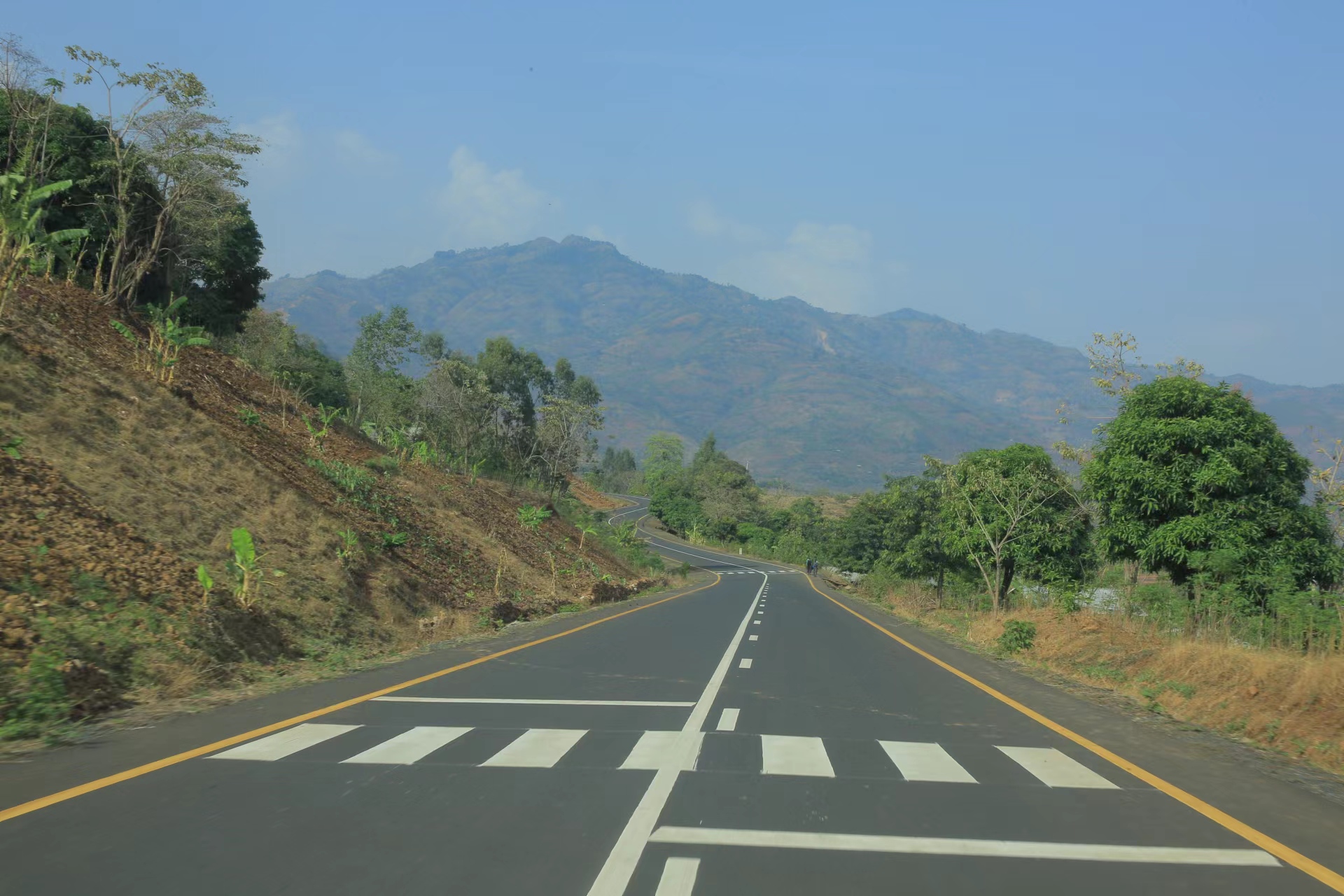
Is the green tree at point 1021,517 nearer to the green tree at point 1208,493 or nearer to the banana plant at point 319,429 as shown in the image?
the green tree at point 1208,493

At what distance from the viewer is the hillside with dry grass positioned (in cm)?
996

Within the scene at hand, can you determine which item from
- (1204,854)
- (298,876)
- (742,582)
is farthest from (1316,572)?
(742,582)

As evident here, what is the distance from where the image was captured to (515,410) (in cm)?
6650

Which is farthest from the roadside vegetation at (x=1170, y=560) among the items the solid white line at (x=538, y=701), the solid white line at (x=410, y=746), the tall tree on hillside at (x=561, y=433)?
the tall tree on hillside at (x=561, y=433)

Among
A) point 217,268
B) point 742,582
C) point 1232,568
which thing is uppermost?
→ point 217,268

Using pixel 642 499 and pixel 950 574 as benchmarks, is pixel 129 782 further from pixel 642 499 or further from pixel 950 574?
pixel 642 499

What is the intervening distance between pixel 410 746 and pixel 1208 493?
16.9 m

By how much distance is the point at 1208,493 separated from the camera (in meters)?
18.8

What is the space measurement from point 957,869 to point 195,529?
13.6m

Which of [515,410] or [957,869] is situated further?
[515,410]

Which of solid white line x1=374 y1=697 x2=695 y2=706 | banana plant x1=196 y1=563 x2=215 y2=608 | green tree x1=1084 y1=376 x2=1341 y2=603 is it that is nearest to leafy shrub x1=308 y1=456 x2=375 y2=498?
banana plant x1=196 y1=563 x2=215 y2=608

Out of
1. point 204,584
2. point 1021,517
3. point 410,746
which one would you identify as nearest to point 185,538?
point 204,584

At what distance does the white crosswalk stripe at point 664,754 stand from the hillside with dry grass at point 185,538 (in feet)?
6.75

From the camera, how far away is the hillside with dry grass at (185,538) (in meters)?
9.96
